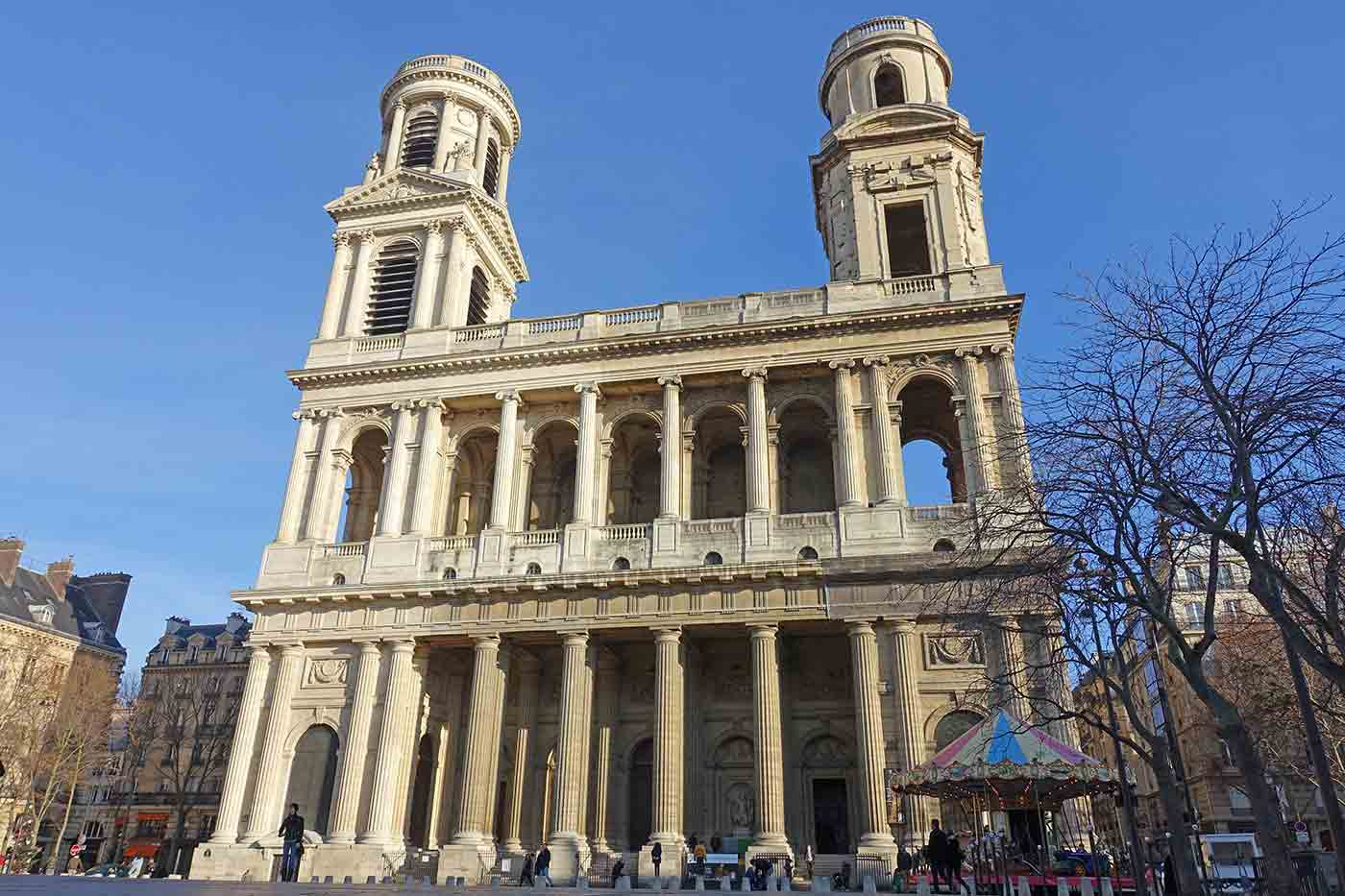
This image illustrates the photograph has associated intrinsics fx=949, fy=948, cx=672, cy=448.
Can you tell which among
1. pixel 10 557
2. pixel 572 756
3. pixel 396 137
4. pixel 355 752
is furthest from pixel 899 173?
pixel 10 557

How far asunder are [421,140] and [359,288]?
7.65m

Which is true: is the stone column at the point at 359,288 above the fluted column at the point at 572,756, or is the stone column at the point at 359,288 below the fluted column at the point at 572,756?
above

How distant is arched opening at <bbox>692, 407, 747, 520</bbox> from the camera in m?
30.6

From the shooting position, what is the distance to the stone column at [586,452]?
28719 mm

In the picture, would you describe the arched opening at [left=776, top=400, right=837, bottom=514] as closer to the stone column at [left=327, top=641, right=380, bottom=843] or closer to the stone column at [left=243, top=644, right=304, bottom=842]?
the stone column at [left=327, top=641, right=380, bottom=843]

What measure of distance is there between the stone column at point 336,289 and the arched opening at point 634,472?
11.5 metres

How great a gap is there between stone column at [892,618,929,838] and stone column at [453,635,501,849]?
36.0 ft

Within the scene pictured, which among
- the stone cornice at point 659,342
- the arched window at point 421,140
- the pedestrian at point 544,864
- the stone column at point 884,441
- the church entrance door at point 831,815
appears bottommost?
the pedestrian at point 544,864

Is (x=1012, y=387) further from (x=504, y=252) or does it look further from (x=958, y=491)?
(x=504, y=252)

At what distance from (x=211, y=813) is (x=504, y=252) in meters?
36.2

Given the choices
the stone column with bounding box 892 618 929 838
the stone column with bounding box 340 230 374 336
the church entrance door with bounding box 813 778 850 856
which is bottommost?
the church entrance door with bounding box 813 778 850 856

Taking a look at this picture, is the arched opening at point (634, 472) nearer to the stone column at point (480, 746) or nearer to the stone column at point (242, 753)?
the stone column at point (480, 746)

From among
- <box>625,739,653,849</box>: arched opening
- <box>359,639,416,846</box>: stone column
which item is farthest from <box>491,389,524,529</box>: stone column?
<box>625,739,653,849</box>: arched opening

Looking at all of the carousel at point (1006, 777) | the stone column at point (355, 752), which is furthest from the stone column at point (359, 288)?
the carousel at point (1006, 777)
